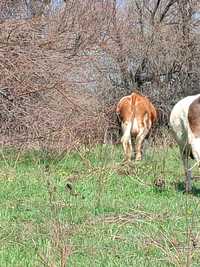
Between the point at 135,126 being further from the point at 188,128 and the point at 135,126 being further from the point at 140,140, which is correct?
the point at 188,128

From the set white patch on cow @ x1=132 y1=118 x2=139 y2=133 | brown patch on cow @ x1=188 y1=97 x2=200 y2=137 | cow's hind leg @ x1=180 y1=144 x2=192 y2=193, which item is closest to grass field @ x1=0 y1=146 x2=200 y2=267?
cow's hind leg @ x1=180 y1=144 x2=192 y2=193

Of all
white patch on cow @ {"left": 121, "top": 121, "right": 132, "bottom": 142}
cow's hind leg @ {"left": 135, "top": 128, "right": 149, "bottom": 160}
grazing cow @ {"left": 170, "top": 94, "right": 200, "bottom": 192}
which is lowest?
cow's hind leg @ {"left": 135, "top": 128, "right": 149, "bottom": 160}

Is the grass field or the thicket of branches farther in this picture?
the thicket of branches

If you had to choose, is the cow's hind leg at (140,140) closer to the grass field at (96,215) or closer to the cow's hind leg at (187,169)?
the grass field at (96,215)

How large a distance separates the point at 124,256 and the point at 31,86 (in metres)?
9.22

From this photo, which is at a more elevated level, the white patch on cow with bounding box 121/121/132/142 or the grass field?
the grass field

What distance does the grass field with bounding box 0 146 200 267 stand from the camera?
5.66m

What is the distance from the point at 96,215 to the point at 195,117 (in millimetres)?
3119

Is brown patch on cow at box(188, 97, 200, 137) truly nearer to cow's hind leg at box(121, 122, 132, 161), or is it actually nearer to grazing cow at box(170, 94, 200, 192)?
grazing cow at box(170, 94, 200, 192)

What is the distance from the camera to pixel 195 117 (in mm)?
10203

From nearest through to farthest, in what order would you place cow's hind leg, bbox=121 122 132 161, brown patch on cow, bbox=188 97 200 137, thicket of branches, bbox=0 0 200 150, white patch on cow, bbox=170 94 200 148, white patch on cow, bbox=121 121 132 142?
brown patch on cow, bbox=188 97 200 137, white patch on cow, bbox=170 94 200 148, thicket of branches, bbox=0 0 200 150, cow's hind leg, bbox=121 122 132 161, white patch on cow, bbox=121 121 132 142

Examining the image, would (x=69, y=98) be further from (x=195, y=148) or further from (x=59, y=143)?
(x=195, y=148)

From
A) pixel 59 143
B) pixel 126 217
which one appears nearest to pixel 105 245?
pixel 126 217

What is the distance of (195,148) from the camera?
10227 millimetres
